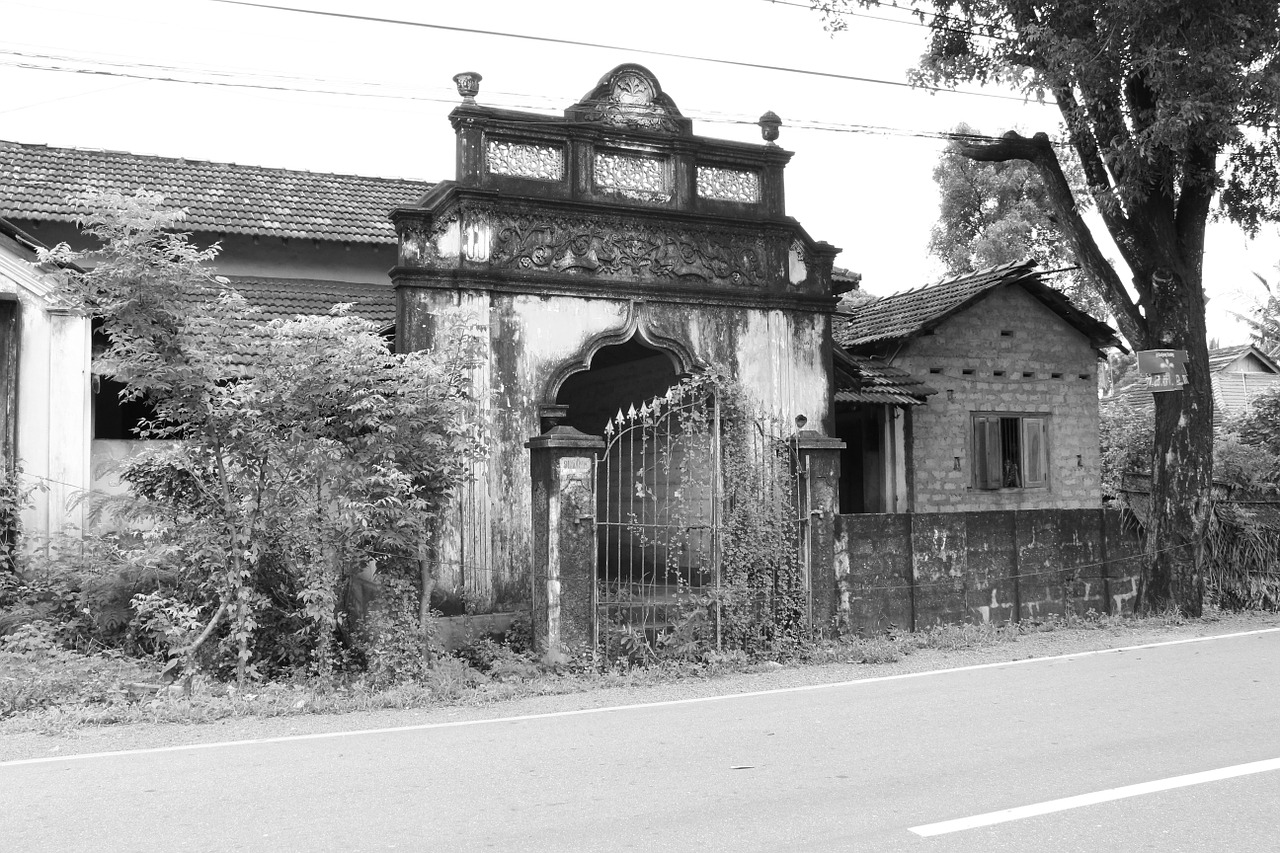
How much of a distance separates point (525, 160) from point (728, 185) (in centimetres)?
257

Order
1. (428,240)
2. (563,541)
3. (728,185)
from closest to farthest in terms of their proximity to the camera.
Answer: (563,541)
(428,240)
(728,185)

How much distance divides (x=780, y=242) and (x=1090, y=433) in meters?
9.02

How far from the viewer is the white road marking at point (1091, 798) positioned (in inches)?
209

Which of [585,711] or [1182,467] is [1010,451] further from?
[585,711]

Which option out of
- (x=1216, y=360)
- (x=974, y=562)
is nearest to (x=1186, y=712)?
(x=974, y=562)

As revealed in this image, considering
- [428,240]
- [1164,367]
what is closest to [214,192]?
[428,240]

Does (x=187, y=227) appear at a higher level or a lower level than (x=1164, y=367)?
higher

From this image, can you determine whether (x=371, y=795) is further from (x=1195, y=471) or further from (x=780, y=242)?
(x=1195, y=471)

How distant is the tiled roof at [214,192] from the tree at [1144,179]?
849 centimetres

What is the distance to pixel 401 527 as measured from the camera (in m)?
10.0

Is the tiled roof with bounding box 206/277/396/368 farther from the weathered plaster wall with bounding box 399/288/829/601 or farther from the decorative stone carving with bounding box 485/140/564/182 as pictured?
the decorative stone carving with bounding box 485/140/564/182

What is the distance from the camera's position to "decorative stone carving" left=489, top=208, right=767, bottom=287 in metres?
12.1

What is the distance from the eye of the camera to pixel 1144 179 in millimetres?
13820

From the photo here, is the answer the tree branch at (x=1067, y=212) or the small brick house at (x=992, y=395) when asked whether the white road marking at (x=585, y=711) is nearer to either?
the tree branch at (x=1067, y=212)
